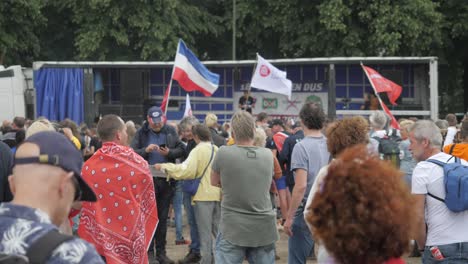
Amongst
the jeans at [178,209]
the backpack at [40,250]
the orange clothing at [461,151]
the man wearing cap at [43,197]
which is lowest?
the jeans at [178,209]

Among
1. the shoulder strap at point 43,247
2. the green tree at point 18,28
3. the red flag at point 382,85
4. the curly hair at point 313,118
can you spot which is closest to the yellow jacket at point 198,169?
the curly hair at point 313,118

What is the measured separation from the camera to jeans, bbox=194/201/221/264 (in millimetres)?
10086

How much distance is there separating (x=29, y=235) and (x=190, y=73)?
15502mm

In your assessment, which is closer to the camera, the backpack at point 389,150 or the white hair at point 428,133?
the white hair at point 428,133

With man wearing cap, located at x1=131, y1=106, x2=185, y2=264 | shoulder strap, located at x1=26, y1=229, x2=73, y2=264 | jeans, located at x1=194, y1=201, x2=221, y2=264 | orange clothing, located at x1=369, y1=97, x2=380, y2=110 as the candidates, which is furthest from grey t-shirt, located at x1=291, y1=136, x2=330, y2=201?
orange clothing, located at x1=369, y1=97, x2=380, y2=110

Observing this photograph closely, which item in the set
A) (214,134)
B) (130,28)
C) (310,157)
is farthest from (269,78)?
(310,157)

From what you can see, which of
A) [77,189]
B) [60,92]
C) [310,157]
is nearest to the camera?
[77,189]

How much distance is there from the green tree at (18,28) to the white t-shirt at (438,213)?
2332 centimetres

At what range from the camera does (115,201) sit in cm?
695

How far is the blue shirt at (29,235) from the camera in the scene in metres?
2.89

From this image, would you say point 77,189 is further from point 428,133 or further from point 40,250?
point 428,133

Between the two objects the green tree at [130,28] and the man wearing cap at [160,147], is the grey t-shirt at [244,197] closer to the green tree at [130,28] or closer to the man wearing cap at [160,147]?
the man wearing cap at [160,147]

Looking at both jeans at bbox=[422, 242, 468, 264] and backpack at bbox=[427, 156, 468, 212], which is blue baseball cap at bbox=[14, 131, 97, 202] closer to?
backpack at bbox=[427, 156, 468, 212]

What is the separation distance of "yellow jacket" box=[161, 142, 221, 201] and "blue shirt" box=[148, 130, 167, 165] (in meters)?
0.83
